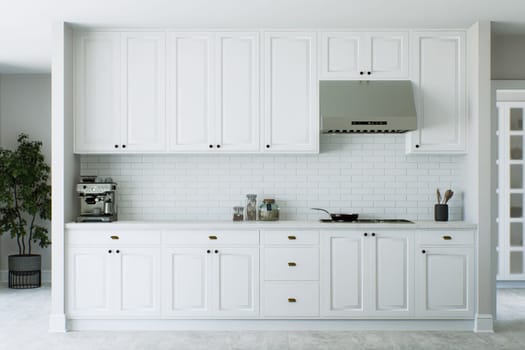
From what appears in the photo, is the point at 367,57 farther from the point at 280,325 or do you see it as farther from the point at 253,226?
the point at 280,325

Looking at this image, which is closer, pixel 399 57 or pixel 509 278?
pixel 399 57

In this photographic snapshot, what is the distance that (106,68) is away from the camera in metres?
4.79

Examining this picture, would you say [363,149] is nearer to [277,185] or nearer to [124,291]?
[277,185]

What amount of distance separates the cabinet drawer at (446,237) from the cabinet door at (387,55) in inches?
52.6

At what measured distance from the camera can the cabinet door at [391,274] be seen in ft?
15.1

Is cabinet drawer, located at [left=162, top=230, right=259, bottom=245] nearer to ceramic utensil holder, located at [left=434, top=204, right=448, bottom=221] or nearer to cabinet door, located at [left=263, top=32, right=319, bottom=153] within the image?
cabinet door, located at [left=263, top=32, right=319, bottom=153]

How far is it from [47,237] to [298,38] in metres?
3.74

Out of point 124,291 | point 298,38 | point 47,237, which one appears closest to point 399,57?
point 298,38

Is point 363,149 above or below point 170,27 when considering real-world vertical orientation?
below

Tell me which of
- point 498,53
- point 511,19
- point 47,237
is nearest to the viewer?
point 511,19

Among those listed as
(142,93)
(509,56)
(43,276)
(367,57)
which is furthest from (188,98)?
(43,276)

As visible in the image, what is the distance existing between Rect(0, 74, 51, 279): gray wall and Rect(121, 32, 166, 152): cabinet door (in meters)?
2.46

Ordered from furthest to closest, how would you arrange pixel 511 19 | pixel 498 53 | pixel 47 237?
pixel 47 237
pixel 498 53
pixel 511 19

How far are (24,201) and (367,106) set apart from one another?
4.02 meters
